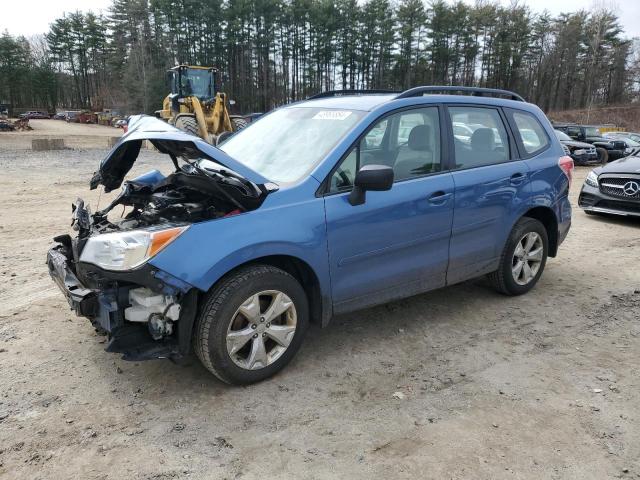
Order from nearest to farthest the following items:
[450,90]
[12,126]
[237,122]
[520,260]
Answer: [450,90] → [520,260] → [237,122] → [12,126]

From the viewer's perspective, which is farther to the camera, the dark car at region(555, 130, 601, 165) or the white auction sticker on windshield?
the dark car at region(555, 130, 601, 165)

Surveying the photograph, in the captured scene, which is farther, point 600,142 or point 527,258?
point 600,142

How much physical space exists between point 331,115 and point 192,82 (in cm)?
1786

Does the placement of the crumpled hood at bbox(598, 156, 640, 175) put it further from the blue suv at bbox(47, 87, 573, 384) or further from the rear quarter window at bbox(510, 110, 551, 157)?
the blue suv at bbox(47, 87, 573, 384)

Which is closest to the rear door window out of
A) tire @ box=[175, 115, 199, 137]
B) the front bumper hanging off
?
Result: the front bumper hanging off

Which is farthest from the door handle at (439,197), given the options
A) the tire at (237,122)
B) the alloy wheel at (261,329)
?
the tire at (237,122)

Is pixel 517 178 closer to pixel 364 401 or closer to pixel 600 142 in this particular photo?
pixel 364 401

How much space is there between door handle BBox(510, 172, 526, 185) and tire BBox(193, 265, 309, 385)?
7.66ft

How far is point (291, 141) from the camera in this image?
388cm

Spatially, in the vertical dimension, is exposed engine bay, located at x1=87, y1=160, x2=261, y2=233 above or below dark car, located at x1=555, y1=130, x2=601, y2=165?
above

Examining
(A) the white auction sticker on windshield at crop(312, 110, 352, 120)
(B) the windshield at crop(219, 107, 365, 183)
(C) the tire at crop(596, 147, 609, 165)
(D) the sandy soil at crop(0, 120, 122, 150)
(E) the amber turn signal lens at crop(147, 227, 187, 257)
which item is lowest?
(D) the sandy soil at crop(0, 120, 122, 150)

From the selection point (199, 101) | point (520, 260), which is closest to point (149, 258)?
point (520, 260)

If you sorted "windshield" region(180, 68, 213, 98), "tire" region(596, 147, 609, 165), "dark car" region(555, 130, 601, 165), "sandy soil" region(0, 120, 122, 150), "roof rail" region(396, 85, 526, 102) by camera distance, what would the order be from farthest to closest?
"sandy soil" region(0, 120, 122, 150)
"windshield" region(180, 68, 213, 98)
"tire" region(596, 147, 609, 165)
"dark car" region(555, 130, 601, 165)
"roof rail" region(396, 85, 526, 102)

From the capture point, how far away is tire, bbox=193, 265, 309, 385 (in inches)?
119
